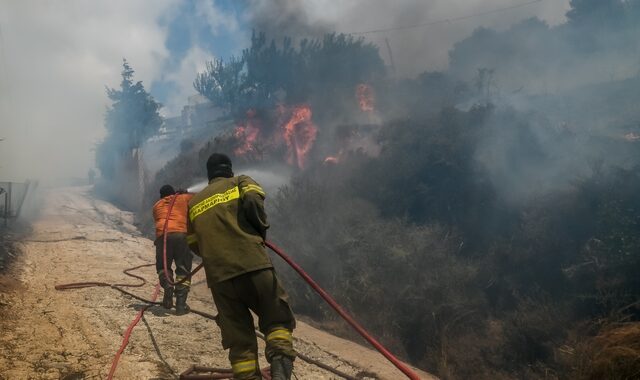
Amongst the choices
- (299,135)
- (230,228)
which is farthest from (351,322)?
(299,135)

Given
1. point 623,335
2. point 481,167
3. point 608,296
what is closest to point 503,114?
point 481,167

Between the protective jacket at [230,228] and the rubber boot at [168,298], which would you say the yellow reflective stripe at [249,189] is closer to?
the protective jacket at [230,228]

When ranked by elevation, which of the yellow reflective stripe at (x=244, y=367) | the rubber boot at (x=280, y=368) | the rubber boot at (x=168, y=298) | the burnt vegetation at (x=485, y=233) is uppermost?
the yellow reflective stripe at (x=244, y=367)

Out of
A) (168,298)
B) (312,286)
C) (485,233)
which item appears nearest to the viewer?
(312,286)

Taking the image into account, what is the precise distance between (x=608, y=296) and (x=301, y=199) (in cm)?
832

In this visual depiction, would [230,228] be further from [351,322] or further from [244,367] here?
[351,322]

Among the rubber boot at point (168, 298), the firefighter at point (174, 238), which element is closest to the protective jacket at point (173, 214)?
the firefighter at point (174, 238)

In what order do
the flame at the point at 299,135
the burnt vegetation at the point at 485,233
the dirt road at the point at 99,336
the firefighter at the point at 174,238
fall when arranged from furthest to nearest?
the flame at the point at 299,135 < the burnt vegetation at the point at 485,233 < the firefighter at the point at 174,238 < the dirt road at the point at 99,336

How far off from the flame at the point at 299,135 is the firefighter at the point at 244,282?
63.2 feet

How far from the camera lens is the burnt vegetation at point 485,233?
315 inches

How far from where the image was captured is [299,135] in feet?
82.7

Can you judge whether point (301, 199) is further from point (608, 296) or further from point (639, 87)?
point (639, 87)

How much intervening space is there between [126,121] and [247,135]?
10780 millimetres

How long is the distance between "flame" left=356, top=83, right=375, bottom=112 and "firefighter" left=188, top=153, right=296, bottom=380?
27337 mm
